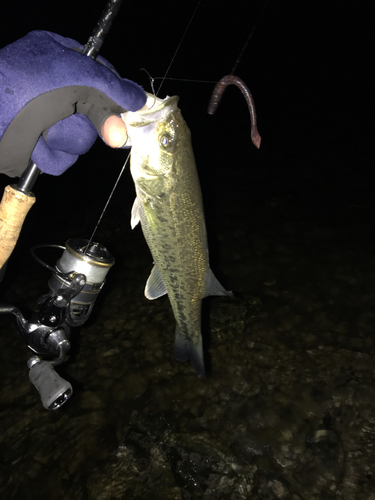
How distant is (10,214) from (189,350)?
1810 mm

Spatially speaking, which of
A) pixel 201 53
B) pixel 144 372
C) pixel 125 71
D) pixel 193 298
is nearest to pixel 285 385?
pixel 144 372

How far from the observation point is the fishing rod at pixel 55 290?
1737mm

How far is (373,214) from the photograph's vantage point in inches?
273

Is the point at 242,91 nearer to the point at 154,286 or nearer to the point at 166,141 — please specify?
the point at 166,141

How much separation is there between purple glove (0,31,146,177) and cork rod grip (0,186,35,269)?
13 cm

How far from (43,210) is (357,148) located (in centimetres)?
1167

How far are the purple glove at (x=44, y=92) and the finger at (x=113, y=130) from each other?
4 centimetres

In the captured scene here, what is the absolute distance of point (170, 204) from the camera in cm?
190

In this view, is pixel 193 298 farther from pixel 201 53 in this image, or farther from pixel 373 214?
pixel 201 53

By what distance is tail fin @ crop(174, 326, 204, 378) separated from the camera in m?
2.62

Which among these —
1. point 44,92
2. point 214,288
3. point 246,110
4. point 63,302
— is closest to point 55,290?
point 63,302

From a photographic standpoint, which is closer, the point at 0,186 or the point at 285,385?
the point at 285,385

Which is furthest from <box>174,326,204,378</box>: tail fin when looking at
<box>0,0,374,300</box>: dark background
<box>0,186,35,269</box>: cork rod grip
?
<box>0,0,374,300</box>: dark background

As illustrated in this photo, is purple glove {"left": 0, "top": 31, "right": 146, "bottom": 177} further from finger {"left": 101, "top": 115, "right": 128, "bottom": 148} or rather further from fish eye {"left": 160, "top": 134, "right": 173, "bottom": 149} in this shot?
fish eye {"left": 160, "top": 134, "right": 173, "bottom": 149}
